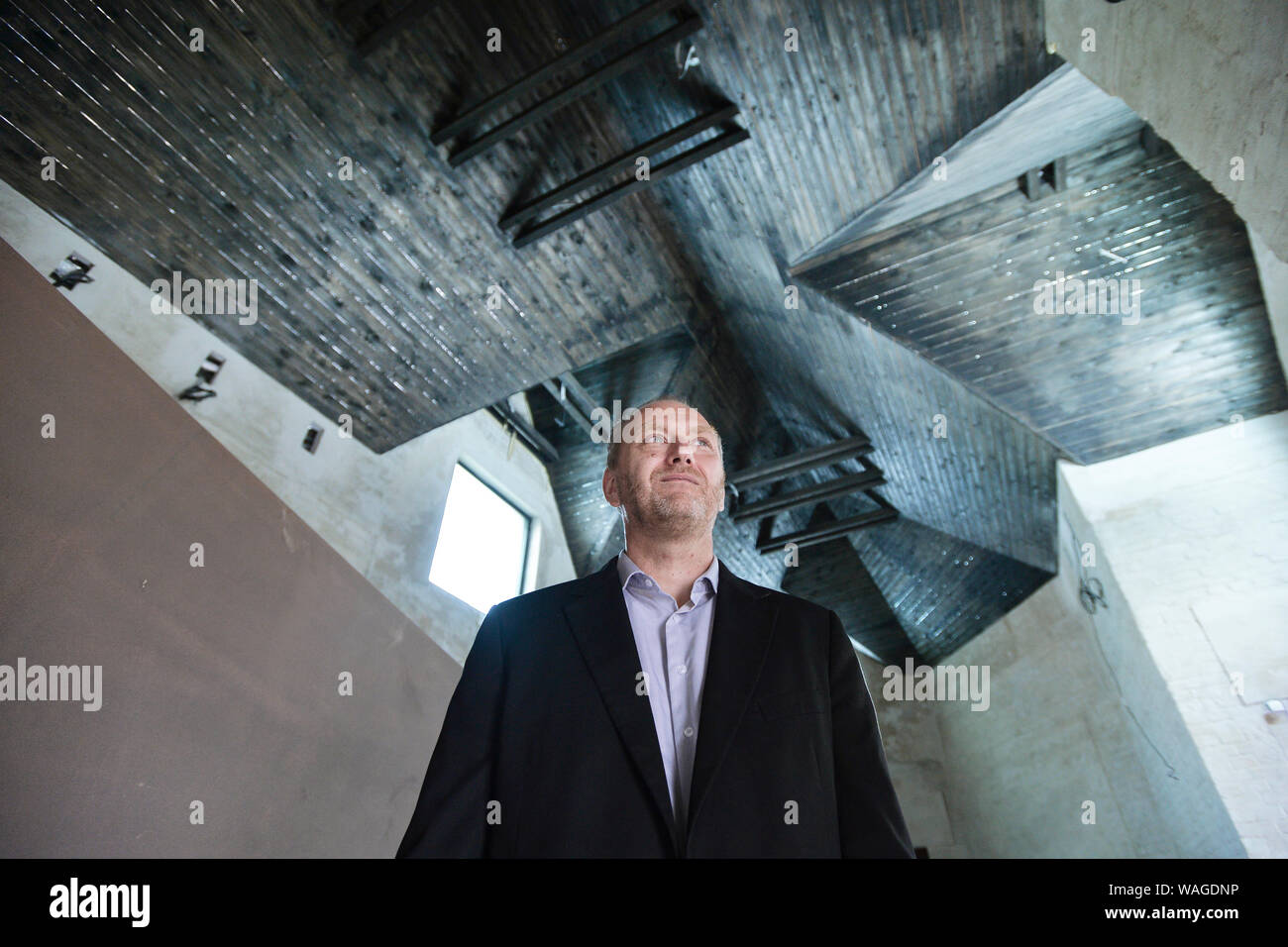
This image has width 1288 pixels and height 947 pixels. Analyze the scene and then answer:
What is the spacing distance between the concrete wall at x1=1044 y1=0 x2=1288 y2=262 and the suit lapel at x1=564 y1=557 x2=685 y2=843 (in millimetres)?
1982

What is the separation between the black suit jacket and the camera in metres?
1.15

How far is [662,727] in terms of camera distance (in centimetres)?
132

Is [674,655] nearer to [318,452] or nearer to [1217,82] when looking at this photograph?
[1217,82]

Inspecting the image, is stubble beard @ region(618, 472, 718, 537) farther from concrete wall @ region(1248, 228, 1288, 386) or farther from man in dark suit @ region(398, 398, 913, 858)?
concrete wall @ region(1248, 228, 1288, 386)

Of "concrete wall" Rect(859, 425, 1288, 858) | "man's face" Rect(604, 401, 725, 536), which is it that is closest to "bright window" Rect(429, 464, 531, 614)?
"concrete wall" Rect(859, 425, 1288, 858)

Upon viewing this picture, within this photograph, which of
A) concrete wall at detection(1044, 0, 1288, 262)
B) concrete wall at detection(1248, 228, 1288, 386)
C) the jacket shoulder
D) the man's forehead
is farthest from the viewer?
concrete wall at detection(1248, 228, 1288, 386)

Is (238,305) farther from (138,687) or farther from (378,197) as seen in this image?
(138,687)

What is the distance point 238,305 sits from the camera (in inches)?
226

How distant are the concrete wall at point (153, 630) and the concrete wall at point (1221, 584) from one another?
17.2 ft

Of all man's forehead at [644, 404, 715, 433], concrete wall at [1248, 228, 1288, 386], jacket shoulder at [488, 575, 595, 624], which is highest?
concrete wall at [1248, 228, 1288, 386]

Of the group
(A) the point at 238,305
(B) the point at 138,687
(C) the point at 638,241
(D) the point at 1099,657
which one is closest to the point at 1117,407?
(D) the point at 1099,657

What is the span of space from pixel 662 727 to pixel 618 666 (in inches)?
5.2

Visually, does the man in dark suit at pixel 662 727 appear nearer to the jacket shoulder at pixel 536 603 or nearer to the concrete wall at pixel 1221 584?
the jacket shoulder at pixel 536 603
